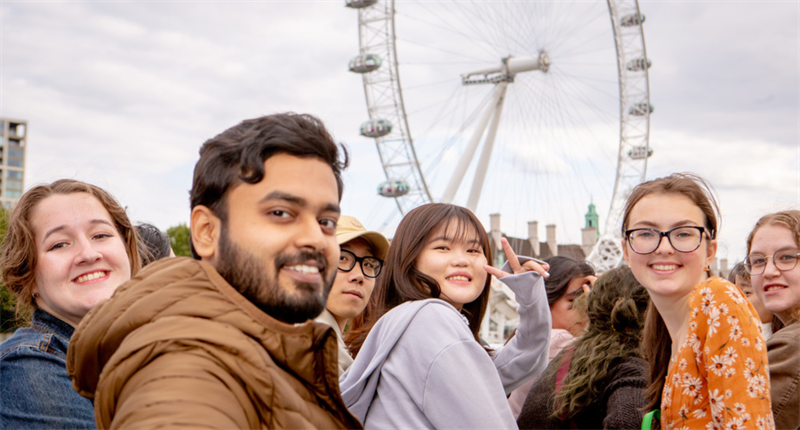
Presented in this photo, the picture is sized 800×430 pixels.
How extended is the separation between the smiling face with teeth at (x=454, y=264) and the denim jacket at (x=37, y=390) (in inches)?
52.9

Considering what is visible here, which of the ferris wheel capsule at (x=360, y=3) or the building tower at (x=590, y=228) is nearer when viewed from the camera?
the ferris wheel capsule at (x=360, y=3)

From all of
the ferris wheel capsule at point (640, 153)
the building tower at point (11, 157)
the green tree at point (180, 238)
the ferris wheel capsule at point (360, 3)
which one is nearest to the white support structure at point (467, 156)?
the ferris wheel capsule at point (360, 3)

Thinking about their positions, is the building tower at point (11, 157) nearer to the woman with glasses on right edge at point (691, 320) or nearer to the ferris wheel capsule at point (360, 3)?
the ferris wheel capsule at point (360, 3)

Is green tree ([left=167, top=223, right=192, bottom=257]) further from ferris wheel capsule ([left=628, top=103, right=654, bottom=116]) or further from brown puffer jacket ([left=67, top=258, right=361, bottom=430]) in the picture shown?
brown puffer jacket ([left=67, top=258, right=361, bottom=430])

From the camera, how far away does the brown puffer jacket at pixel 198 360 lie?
1.18 metres

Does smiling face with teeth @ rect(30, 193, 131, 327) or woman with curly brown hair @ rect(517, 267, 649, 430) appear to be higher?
smiling face with teeth @ rect(30, 193, 131, 327)

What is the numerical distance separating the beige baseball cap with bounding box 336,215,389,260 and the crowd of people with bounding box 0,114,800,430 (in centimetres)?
1

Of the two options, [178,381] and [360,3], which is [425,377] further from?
[360,3]

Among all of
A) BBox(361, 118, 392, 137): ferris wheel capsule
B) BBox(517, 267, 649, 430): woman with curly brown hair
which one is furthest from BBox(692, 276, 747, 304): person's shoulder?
BBox(361, 118, 392, 137): ferris wheel capsule

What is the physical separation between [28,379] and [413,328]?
136 centimetres

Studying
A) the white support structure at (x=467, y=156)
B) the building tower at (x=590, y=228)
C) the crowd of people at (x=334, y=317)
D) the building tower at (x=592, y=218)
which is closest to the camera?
the crowd of people at (x=334, y=317)

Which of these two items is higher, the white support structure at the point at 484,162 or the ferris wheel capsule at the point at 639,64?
the ferris wheel capsule at the point at 639,64

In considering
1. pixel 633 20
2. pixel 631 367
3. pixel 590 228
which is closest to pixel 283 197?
pixel 631 367

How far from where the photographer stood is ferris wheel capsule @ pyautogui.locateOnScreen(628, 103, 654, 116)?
34469mm
